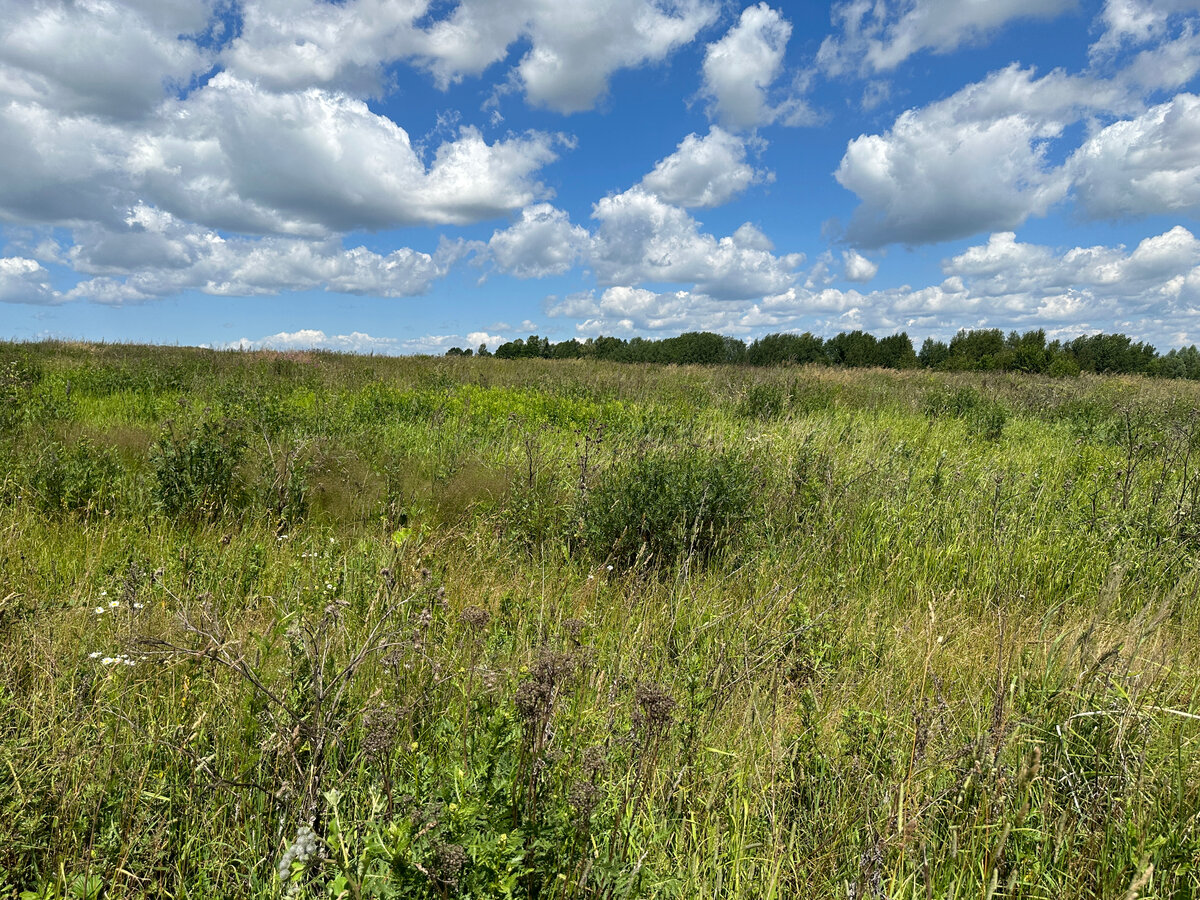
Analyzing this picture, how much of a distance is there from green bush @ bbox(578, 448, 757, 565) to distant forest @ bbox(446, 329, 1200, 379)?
36410 mm

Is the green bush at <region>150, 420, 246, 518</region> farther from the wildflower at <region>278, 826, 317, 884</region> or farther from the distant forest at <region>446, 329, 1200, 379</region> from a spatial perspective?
the distant forest at <region>446, 329, 1200, 379</region>

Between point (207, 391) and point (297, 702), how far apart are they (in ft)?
35.9

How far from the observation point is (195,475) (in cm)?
489

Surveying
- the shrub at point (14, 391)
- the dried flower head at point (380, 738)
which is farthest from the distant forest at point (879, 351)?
the dried flower head at point (380, 738)

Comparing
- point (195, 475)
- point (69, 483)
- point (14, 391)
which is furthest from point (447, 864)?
point (14, 391)

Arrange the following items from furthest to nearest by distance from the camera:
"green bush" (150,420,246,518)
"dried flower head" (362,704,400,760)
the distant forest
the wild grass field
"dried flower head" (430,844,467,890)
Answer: the distant forest, "green bush" (150,420,246,518), the wild grass field, "dried flower head" (362,704,400,760), "dried flower head" (430,844,467,890)

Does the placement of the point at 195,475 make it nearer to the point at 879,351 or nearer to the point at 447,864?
the point at 447,864

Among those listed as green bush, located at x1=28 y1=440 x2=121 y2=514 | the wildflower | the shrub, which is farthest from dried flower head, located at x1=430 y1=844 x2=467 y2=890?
the shrub

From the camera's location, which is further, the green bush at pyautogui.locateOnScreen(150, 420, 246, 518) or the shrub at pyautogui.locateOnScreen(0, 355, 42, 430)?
the shrub at pyautogui.locateOnScreen(0, 355, 42, 430)

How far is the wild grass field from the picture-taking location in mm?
1584

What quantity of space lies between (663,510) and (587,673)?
6.05ft

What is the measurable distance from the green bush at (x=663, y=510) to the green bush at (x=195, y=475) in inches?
117

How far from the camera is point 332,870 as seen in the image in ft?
5.08

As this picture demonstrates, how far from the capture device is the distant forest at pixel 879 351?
45.2 metres
